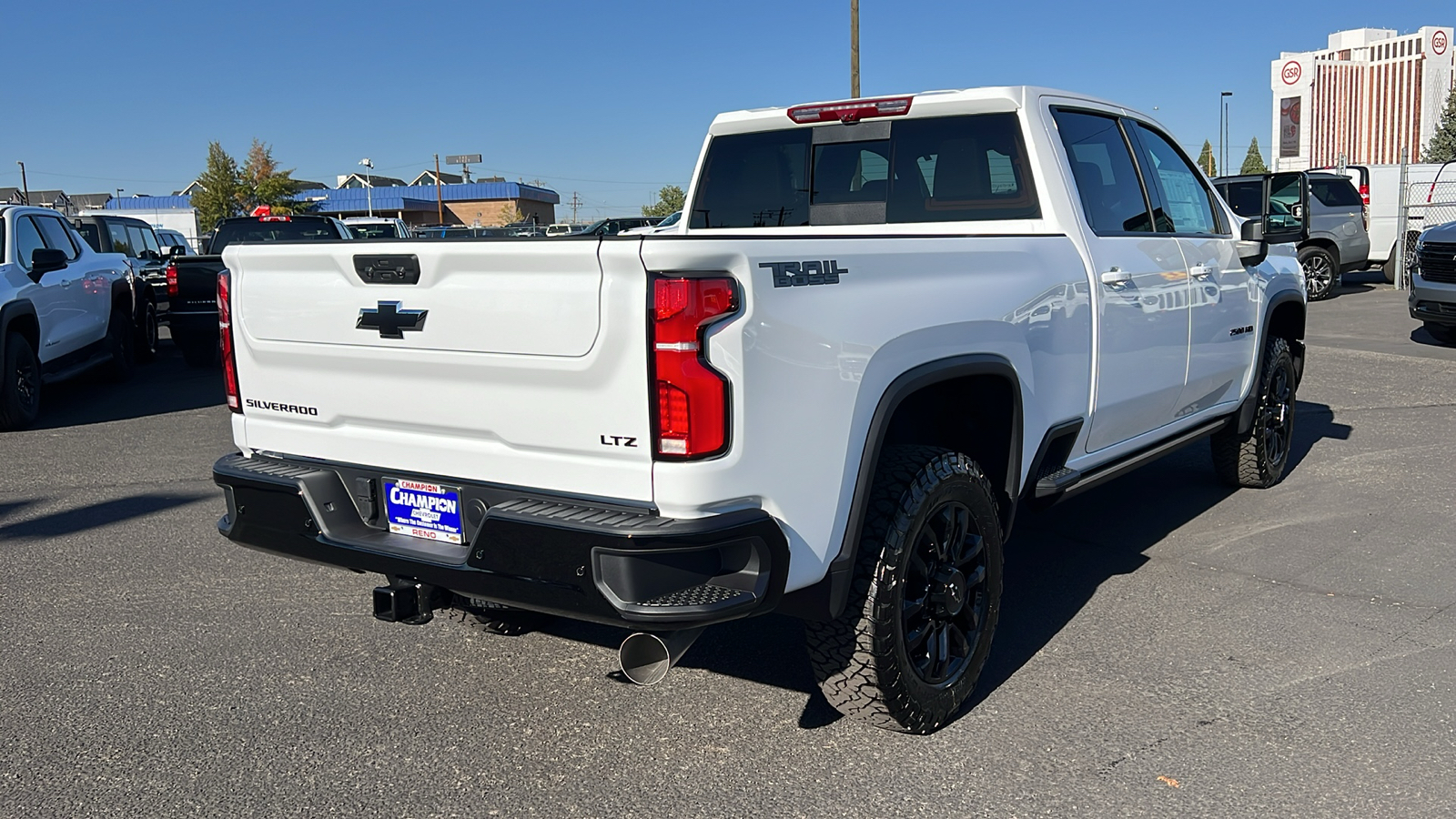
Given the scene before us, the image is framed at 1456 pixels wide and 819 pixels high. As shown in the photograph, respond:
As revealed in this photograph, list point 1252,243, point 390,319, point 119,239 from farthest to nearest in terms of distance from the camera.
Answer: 1. point 119,239
2. point 1252,243
3. point 390,319

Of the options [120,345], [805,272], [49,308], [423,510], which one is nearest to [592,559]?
[423,510]

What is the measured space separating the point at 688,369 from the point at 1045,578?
2841mm

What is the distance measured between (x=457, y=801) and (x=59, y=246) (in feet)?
32.3

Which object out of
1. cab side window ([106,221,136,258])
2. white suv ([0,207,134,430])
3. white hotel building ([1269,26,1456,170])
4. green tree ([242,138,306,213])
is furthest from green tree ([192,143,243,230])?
white hotel building ([1269,26,1456,170])

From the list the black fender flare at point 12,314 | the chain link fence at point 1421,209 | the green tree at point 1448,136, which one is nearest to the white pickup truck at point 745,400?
the black fender flare at point 12,314

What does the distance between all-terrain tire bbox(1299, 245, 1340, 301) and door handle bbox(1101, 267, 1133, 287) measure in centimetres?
1590

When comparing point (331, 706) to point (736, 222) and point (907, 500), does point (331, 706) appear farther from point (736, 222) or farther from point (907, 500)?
point (736, 222)

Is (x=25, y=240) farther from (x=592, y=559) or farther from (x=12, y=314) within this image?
(x=592, y=559)

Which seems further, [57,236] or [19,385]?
[57,236]

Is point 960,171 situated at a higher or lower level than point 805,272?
higher

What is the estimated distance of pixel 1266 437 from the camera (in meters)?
6.45

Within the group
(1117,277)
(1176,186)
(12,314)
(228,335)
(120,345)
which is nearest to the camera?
(228,335)

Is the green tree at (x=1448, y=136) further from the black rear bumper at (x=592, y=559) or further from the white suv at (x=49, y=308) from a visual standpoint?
the black rear bumper at (x=592, y=559)

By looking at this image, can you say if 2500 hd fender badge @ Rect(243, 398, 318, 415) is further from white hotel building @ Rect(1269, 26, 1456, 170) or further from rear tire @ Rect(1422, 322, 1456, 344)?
white hotel building @ Rect(1269, 26, 1456, 170)
